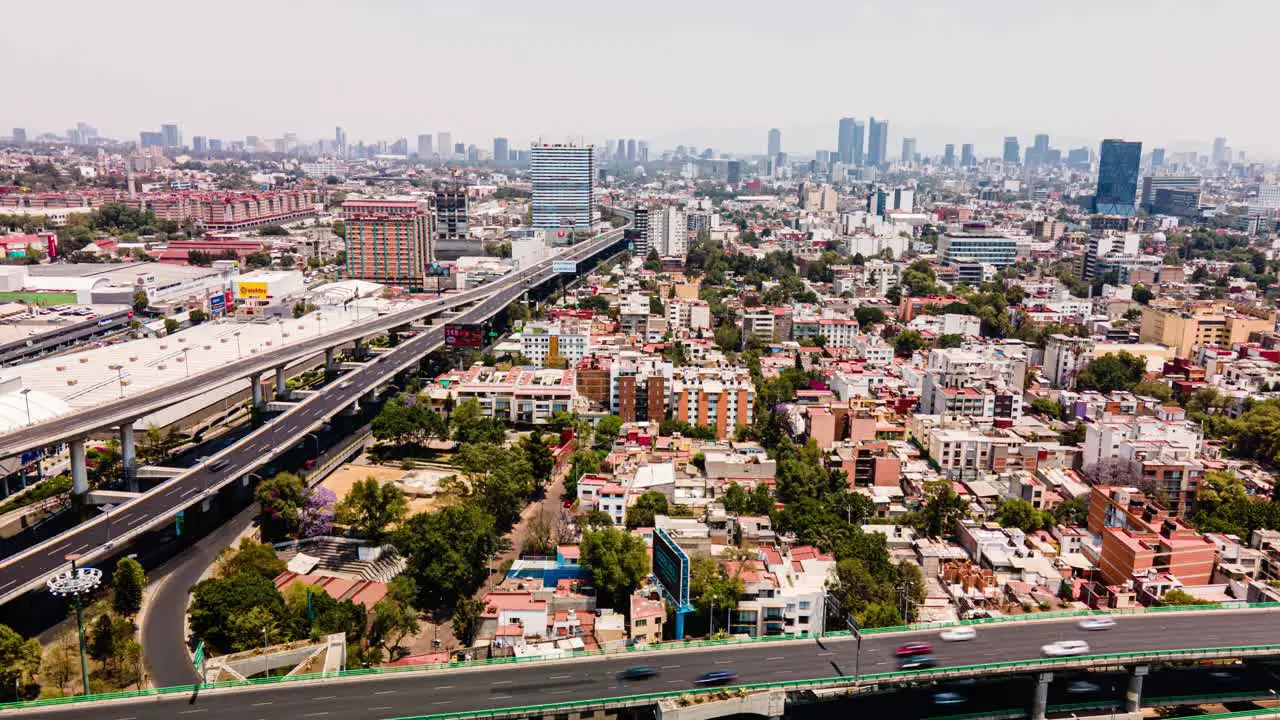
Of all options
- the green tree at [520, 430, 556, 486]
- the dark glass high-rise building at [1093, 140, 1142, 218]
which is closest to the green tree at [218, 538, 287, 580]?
the green tree at [520, 430, 556, 486]

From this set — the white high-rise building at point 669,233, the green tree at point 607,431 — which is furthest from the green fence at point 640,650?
the white high-rise building at point 669,233

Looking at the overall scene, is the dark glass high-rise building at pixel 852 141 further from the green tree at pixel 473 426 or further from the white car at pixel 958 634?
the white car at pixel 958 634

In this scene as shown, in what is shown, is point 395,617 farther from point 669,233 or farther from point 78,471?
point 669,233

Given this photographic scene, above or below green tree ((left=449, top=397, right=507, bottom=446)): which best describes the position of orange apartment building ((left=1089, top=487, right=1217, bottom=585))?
above

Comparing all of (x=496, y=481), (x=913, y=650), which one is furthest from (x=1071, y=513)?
(x=496, y=481)

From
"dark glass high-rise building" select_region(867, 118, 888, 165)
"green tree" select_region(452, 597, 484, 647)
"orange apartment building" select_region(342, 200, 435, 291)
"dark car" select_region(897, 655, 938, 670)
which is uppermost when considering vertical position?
"dark glass high-rise building" select_region(867, 118, 888, 165)

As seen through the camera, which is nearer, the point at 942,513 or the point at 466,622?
the point at 466,622

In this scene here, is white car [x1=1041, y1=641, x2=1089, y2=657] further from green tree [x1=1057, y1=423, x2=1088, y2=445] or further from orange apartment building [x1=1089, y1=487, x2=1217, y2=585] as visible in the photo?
green tree [x1=1057, y1=423, x2=1088, y2=445]
